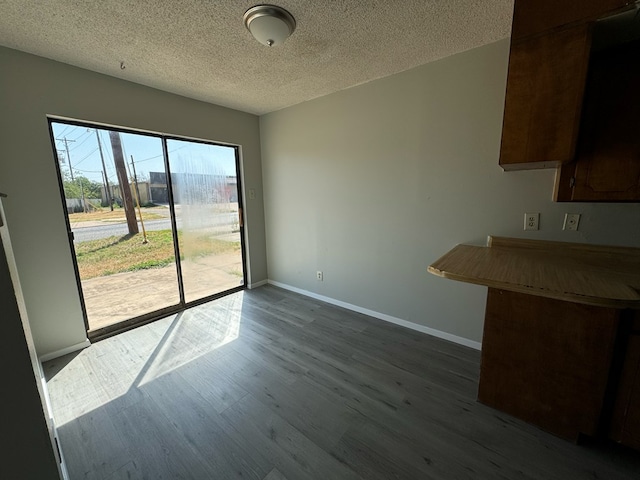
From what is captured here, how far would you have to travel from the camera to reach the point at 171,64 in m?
2.14

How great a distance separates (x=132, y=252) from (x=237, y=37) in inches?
92.2

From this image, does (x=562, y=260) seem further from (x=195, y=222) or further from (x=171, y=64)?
(x=195, y=222)

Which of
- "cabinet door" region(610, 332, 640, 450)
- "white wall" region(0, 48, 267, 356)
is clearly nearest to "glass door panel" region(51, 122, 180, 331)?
"white wall" region(0, 48, 267, 356)

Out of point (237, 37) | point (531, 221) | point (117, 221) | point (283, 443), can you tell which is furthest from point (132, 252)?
point (531, 221)

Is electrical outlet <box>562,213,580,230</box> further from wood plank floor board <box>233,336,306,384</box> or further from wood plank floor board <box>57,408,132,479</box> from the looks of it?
wood plank floor board <box>57,408,132,479</box>

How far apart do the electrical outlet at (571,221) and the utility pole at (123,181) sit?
3821mm

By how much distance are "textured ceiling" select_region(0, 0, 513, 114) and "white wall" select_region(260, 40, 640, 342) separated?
32 centimetres

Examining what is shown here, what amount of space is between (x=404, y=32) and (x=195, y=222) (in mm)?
2886

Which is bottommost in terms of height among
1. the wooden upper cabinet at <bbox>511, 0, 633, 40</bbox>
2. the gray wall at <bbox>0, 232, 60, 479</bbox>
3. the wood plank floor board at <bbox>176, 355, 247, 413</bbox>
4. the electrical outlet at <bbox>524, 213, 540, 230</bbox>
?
the wood plank floor board at <bbox>176, 355, 247, 413</bbox>

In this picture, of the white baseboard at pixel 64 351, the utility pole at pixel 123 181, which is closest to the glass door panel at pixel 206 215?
the utility pole at pixel 123 181

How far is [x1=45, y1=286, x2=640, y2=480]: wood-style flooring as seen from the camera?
1.31 metres

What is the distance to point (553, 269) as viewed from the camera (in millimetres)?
1515

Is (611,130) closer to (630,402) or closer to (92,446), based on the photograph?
(630,402)

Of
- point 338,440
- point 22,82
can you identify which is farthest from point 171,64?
point 338,440
